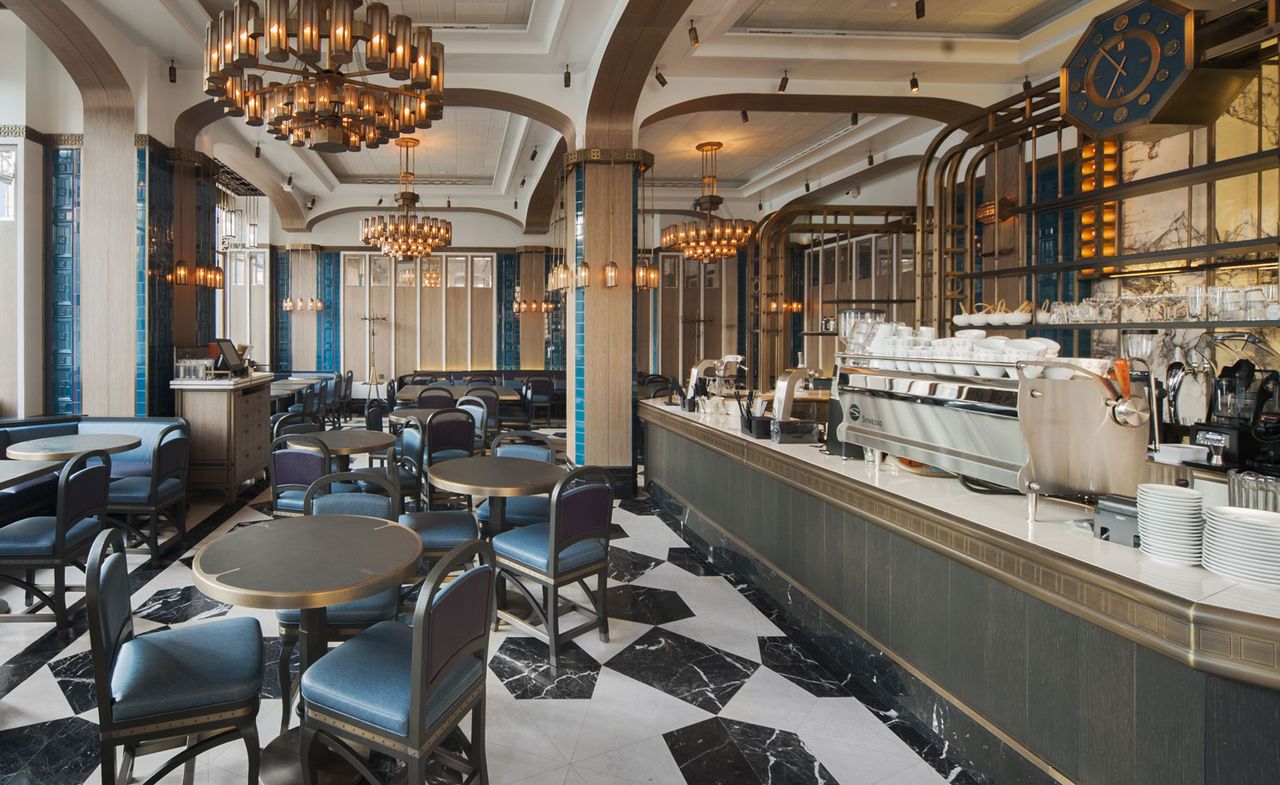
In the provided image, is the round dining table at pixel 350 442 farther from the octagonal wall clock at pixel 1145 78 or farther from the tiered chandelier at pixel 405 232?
the octagonal wall clock at pixel 1145 78

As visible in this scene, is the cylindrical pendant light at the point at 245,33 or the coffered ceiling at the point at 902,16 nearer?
the cylindrical pendant light at the point at 245,33

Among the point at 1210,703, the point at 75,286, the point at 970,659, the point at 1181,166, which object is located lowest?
the point at 970,659

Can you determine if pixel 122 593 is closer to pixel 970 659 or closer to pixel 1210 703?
pixel 970 659

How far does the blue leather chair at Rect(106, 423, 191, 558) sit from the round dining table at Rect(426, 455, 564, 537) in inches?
88.9

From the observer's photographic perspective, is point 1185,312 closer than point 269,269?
Yes

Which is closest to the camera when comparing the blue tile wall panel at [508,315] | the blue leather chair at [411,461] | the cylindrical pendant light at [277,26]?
the cylindrical pendant light at [277,26]

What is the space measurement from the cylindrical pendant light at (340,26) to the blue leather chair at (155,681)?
2411 millimetres

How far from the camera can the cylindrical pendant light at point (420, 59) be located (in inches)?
147

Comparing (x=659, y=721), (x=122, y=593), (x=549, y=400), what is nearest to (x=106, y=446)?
(x=122, y=593)

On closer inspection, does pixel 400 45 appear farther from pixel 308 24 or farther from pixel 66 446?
pixel 66 446

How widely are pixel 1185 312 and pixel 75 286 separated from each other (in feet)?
28.1

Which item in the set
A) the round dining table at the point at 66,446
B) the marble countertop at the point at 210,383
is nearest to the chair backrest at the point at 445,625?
the round dining table at the point at 66,446

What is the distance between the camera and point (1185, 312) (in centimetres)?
378

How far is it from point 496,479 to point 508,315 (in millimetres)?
10804
